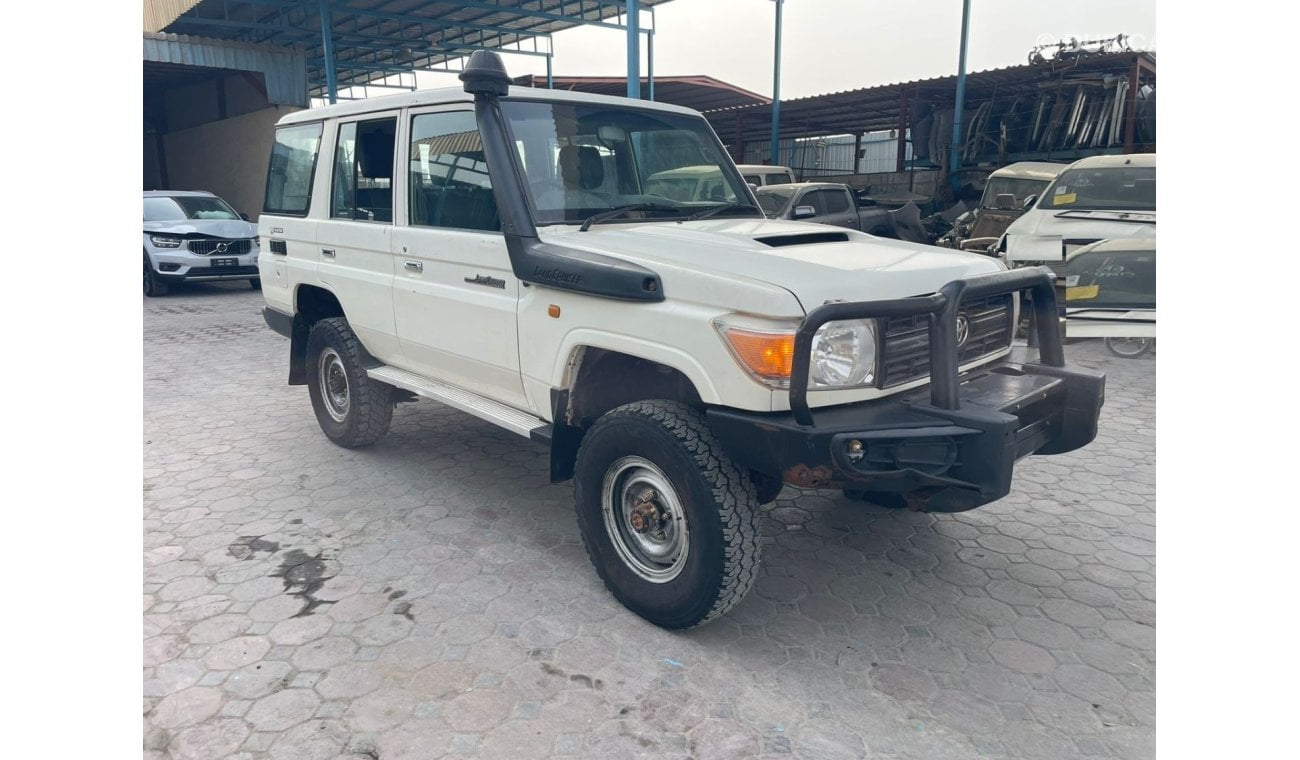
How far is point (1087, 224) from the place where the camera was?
8.33 metres

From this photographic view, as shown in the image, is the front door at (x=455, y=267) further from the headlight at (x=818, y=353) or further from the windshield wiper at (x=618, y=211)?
the headlight at (x=818, y=353)

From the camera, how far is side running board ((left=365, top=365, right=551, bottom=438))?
377 centimetres

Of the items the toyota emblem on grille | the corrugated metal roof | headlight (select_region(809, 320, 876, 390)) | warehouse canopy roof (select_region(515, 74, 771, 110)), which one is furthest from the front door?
warehouse canopy roof (select_region(515, 74, 771, 110))

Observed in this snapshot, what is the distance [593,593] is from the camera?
354cm

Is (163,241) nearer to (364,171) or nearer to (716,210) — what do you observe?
(364,171)

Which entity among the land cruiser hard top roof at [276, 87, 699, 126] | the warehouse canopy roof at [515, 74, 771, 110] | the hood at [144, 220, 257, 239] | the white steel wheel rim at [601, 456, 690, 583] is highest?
the warehouse canopy roof at [515, 74, 771, 110]

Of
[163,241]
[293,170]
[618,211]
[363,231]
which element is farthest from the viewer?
[163,241]

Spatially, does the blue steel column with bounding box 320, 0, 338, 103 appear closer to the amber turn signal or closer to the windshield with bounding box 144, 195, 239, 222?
the windshield with bounding box 144, 195, 239, 222

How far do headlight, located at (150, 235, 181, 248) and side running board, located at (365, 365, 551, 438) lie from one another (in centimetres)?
1006

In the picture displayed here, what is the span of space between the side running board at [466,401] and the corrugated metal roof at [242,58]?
16.1 meters

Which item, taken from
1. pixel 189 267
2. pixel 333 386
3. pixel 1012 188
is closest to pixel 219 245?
pixel 189 267

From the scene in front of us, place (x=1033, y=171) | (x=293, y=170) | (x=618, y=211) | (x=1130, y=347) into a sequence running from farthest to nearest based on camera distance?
1. (x=1033, y=171)
2. (x=1130, y=347)
3. (x=293, y=170)
4. (x=618, y=211)

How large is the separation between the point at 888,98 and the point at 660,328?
18.5 meters

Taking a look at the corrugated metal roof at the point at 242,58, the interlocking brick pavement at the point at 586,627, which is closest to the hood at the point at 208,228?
the corrugated metal roof at the point at 242,58
